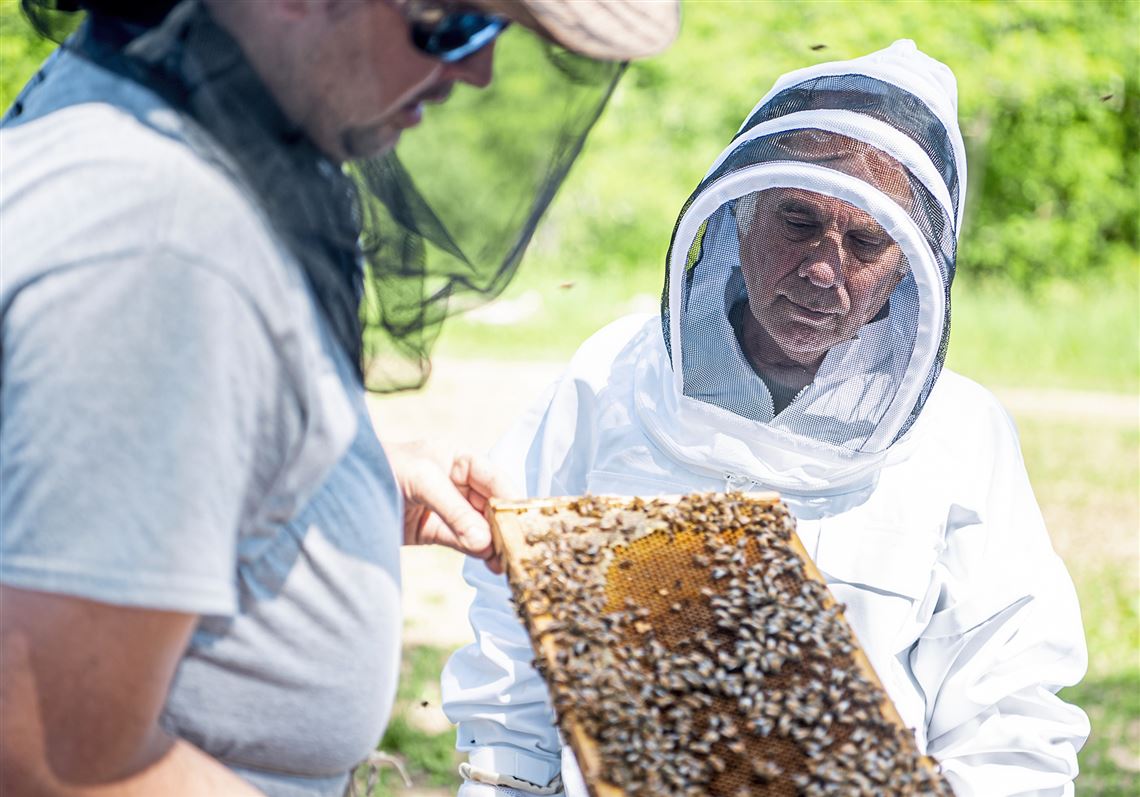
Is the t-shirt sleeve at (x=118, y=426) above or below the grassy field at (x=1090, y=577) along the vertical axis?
above

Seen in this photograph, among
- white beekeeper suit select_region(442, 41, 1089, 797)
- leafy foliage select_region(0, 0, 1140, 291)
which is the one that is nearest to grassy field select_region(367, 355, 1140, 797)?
white beekeeper suit select_region(442, 41, 1089, 797)

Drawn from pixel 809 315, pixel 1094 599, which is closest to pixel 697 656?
pixel 809 315

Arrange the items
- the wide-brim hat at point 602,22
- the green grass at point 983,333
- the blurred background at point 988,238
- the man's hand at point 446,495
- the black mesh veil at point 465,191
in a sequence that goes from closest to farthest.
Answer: the wide-brim hat at point 602,22 < the black mesh veil at point 465,191 < the man's hand at point 446,495 < the blurred background at point 988,238 < the green grass at point 983,333

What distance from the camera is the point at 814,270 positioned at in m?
2.83

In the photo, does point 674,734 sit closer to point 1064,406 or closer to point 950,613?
point 950,613

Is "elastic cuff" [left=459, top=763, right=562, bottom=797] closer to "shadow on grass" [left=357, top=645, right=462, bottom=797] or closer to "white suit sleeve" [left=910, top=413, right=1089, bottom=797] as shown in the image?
"white suit sleeve" [left=910, top=413, right=1089, bottom=797]

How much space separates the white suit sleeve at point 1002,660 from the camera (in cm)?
257

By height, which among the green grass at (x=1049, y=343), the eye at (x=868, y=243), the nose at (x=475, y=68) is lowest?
the green grass at (x=1049, y=343)

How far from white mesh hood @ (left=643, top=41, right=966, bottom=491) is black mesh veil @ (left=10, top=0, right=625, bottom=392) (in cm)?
127

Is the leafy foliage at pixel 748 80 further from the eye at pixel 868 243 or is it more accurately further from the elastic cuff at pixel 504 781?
the elastic cuff at pixel 504 781

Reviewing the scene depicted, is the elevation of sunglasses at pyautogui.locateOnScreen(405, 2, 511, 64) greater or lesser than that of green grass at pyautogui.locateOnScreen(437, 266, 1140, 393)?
greater

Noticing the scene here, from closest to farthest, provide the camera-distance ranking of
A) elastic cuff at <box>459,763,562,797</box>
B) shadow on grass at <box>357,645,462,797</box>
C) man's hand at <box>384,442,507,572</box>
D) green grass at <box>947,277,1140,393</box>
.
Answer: man's hand at <box>384,442,507,572</box>
elastic cuff at <box>459,763,562,797</box>
shadow on grass at <box>357,645,462,797</box>
green grass at <box>947,277,1140,393</box>

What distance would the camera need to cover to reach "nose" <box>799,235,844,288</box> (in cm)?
282

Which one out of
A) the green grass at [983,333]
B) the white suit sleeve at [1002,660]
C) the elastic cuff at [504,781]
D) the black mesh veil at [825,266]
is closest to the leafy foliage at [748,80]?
the green grass at [983,333]
